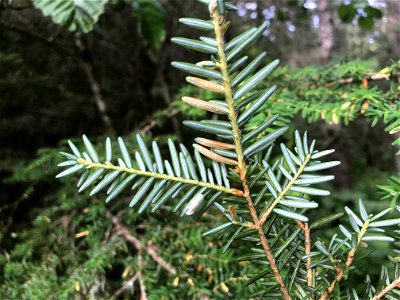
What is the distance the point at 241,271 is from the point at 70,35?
1116 millimetres

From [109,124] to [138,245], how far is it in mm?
546

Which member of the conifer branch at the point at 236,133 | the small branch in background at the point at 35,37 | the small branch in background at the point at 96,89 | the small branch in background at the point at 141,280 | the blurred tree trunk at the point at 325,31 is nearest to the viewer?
the conifer branch at the point at 236,133

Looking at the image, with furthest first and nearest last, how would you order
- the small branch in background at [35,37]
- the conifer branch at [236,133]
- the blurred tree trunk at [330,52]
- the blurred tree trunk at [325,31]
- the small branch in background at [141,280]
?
the blurred tree trunk at [325,31] < the blurred tree trunk at [330,52] < the small branch in background at [35,37] < the small branch in background at [141,280] < the conifer branch at [236,133]

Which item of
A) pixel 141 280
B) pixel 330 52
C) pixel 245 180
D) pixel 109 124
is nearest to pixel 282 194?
pixel 245 180

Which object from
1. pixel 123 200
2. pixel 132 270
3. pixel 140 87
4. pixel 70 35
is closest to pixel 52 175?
pixel 123 200

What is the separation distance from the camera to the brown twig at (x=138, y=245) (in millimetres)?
623

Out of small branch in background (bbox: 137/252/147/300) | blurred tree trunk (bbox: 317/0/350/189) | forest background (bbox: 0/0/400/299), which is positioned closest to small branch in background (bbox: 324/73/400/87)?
forest background (bbox: 0/0/400/299)

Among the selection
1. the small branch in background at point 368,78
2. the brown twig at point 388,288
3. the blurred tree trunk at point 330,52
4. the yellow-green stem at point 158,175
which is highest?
the yellow-green stem at point 158,175

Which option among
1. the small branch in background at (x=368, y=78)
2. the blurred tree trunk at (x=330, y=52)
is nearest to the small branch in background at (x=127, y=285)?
the small branch in background at (x=368, y=78)

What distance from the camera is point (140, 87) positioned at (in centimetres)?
162

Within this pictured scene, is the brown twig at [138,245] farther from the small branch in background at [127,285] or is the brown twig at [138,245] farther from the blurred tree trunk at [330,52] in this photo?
the blurred tree trunk at [330,52]

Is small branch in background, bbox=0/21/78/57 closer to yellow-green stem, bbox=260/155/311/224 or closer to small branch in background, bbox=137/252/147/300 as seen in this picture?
small branch in background, bbox=137/252/147/300

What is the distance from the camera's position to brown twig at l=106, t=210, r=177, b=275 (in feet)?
2.04

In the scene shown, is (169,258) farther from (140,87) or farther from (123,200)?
(140,87)
